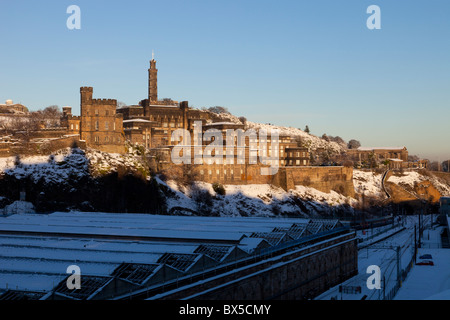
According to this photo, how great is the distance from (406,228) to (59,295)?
302 feet

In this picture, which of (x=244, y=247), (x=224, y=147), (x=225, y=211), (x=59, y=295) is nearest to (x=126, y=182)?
(x=225, y=211)

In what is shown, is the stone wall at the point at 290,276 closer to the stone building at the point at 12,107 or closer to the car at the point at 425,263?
the car at the point at 425,263

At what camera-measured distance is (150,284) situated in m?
26.5

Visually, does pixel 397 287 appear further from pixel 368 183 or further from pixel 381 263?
pixel 368 183

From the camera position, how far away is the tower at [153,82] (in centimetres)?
12462

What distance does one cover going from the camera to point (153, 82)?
124938mm

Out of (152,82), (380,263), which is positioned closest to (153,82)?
(152,82)

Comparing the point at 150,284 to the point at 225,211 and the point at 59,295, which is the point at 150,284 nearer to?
the point at 59,295

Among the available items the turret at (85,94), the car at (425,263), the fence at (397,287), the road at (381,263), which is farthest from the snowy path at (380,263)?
the turret at (85,94)

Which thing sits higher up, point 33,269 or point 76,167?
point 76,167

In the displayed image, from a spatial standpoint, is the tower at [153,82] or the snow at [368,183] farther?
the snow at [368,183]

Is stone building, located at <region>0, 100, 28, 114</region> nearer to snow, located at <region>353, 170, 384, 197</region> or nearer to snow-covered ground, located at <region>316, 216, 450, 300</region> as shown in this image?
snow, located at <region>353, 170, 384, 197</region>

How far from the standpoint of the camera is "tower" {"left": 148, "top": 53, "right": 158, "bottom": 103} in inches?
4906

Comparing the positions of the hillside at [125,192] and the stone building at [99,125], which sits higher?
the stone building at [99,125]
